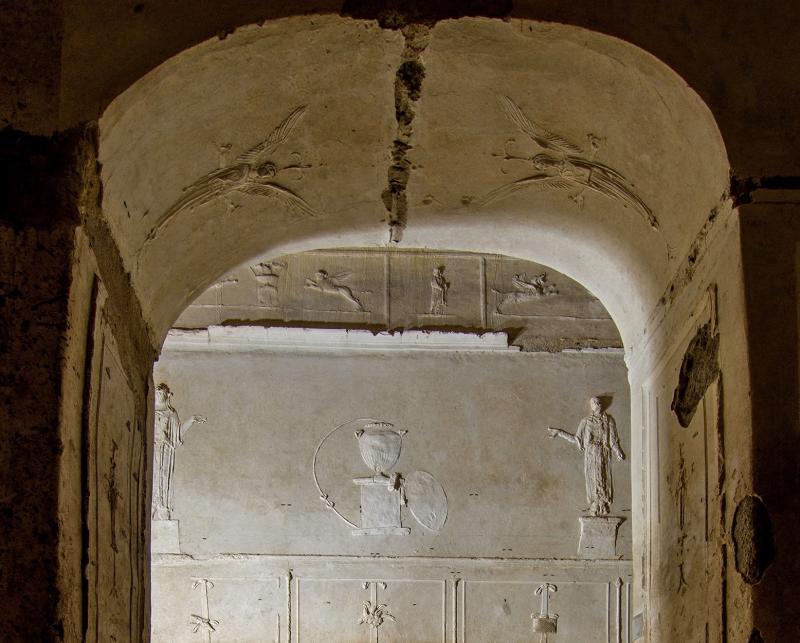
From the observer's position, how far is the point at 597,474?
10.2 meters

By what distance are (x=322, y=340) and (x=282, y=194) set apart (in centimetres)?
601

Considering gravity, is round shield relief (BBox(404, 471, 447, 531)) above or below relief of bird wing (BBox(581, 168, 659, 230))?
below

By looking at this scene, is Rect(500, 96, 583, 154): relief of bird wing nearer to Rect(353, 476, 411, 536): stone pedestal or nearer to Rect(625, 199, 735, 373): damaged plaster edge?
Rect(625, 199, 735, 373): damaged plaster edge

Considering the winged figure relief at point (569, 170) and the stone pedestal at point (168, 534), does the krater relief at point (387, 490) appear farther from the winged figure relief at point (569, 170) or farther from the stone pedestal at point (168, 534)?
the winged figure relief at point (569, 170)

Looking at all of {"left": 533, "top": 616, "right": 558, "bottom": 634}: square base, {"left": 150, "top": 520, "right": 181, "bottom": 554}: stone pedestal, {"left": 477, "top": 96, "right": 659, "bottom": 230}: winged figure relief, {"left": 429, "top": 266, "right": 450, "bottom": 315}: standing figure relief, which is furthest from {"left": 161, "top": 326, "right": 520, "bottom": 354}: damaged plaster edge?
{"left": 477, "top": 96, "right": 659, "bottom": 230}: winged figure relief

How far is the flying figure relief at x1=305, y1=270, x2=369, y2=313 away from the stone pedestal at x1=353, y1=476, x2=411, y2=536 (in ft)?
5.27

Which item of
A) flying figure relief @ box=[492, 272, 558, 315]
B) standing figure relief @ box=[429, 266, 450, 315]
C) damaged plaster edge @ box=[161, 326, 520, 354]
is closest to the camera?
damaged plaster edge @ box=[161, 326, 520, 354]

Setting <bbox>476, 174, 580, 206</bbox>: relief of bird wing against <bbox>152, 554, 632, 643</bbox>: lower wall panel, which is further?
<bbox>152, 554, 632, 643</bbox>: lower wall panel

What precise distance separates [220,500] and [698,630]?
7.10m

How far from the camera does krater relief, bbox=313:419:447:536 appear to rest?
10078 millimetres

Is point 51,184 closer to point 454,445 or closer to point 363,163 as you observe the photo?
point 363,163

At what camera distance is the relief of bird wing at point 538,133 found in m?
3.60

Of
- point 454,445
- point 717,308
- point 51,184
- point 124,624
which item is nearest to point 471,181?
point 717,308

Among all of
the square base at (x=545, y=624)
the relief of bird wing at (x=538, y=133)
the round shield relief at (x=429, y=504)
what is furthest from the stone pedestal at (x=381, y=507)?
the relief of bird wing at (x=538, y=133)
